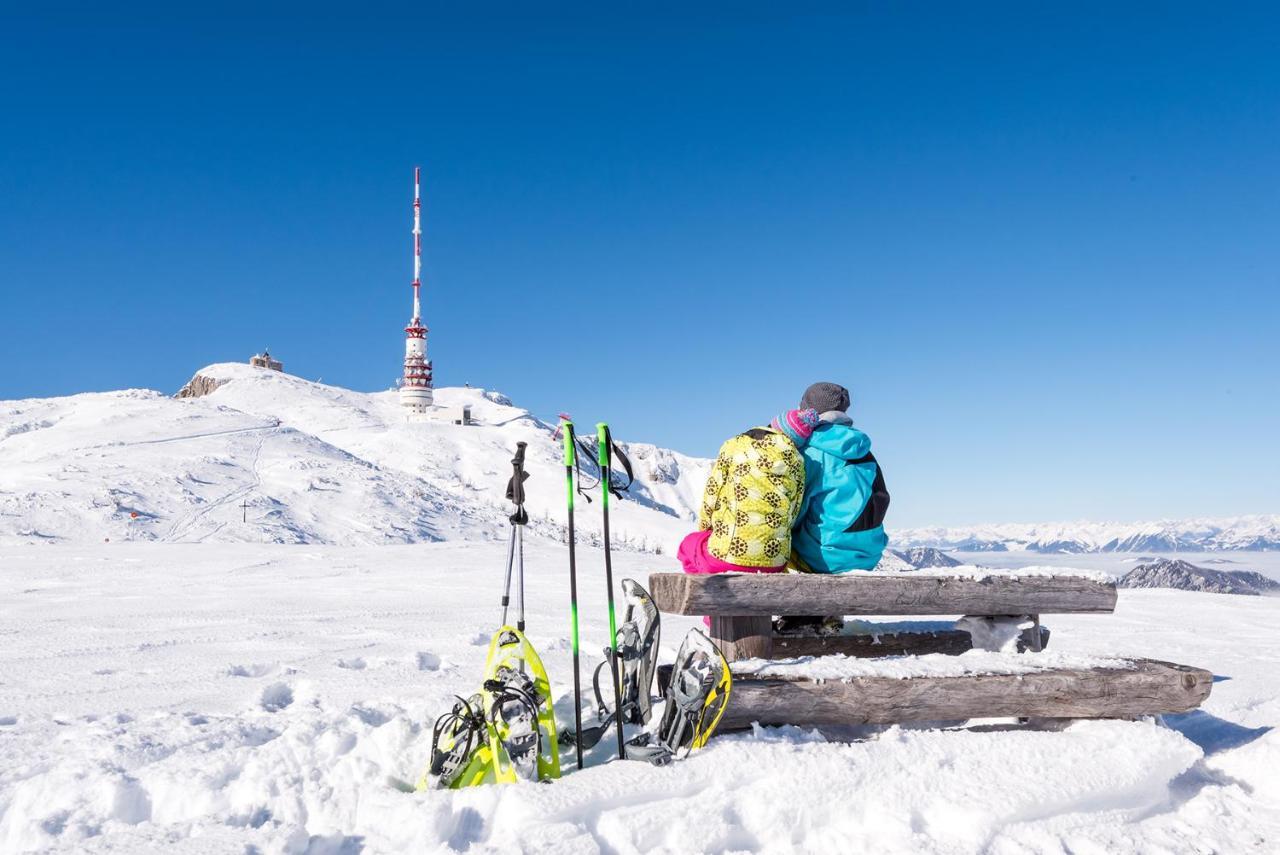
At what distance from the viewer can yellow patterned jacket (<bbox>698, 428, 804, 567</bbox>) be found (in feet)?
15.8

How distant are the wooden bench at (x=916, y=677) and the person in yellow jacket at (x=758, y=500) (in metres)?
0.32

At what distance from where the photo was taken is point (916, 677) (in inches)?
169

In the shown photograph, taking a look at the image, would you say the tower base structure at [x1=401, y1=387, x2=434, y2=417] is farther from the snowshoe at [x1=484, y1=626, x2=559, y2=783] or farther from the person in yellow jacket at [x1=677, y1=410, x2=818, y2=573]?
the snowshoe at [x1=484, y1=626, x2=559, y2=783]

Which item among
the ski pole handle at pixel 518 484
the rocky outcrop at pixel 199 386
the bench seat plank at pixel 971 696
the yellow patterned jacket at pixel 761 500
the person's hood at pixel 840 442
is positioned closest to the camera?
the bench seat plank at pixel 971 696

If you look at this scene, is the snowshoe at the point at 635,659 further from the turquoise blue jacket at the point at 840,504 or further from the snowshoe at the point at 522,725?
the turquoise blue jacket at the point at 840,504

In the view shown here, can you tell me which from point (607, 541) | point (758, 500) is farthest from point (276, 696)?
point (758, 500)

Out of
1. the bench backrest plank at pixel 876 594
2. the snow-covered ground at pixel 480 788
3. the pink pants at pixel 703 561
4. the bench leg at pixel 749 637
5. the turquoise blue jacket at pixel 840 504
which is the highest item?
the turquoise blue jacket at pixel 840 504

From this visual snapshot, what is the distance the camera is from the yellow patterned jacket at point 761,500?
15.8ft

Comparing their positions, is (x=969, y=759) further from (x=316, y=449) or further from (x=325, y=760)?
(x=316, y=449)

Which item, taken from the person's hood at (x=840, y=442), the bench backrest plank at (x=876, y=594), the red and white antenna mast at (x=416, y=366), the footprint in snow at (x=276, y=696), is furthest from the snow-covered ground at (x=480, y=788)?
the red and white antenna mast at (x=416, y=366)

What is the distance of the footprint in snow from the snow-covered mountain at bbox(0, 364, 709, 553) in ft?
50.3

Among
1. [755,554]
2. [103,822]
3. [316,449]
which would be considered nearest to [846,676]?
[755,554]

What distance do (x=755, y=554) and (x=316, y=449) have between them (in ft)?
125

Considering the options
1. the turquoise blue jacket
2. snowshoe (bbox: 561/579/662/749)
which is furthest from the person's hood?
snowshoe (bbox: 561/579/662/749)
